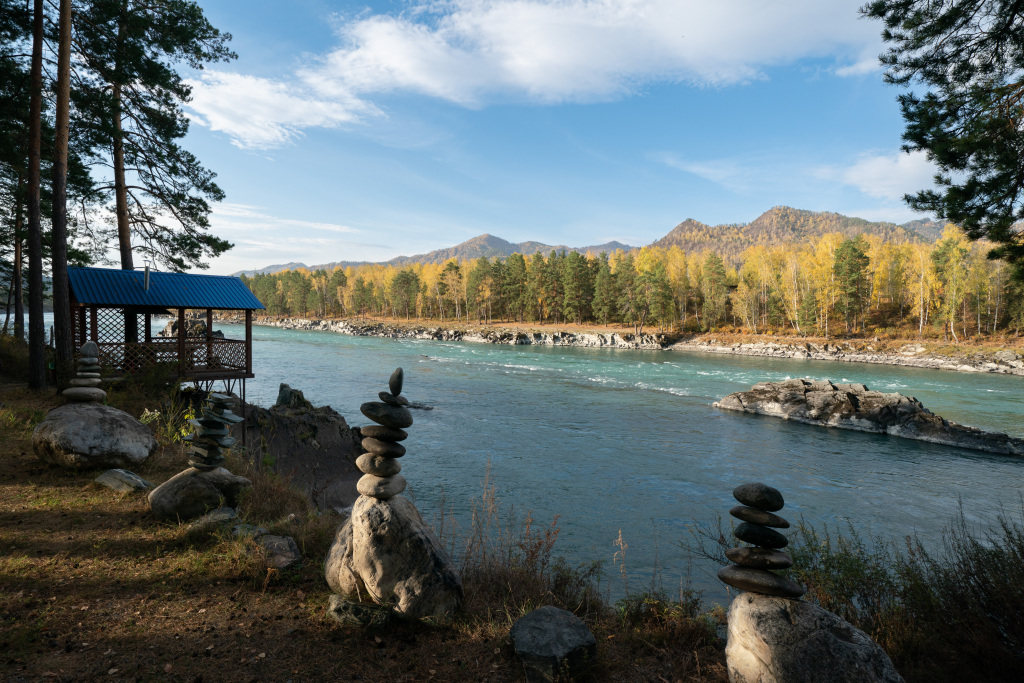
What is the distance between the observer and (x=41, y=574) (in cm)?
488

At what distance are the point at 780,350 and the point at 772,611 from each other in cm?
5711

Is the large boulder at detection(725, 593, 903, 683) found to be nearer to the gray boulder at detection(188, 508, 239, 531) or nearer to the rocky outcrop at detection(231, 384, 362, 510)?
the gray boulder at detection(188, 508, 239, 531)

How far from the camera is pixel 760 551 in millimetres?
4430

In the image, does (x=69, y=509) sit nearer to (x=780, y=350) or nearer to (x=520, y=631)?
(x=520, y=631)

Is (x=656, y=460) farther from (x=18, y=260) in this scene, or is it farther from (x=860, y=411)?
(x=18, y=260)

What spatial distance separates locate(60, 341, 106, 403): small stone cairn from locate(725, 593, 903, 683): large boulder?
1027 centimetres

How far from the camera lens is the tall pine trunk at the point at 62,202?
1184cm

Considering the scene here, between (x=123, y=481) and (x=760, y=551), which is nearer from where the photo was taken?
(x=760, y=551)

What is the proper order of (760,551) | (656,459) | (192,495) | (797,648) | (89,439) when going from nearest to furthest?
(797,648) → (760,551) → (192,495) → (89,439) → (656,459)

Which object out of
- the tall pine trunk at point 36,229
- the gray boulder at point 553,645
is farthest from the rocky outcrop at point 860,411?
the tall pine trunk at point 36,229

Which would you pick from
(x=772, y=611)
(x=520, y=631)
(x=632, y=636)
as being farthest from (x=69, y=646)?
(x=772, y=611)

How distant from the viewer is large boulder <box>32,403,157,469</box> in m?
7.76

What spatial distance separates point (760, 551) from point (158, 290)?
17.2m

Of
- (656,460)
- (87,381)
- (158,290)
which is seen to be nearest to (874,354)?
(656,460)
